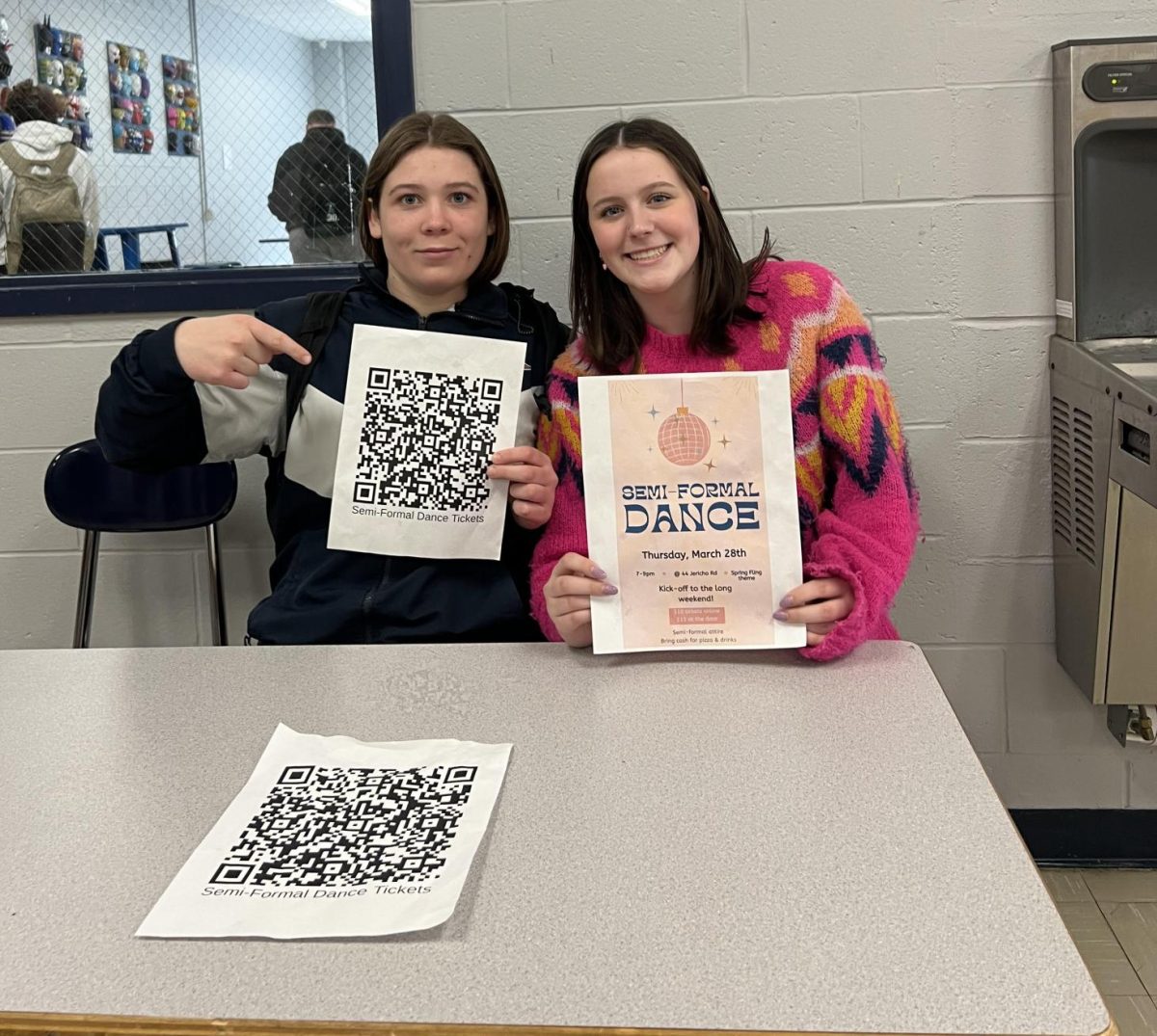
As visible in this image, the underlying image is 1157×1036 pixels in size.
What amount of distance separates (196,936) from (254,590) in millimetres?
Answer: 1547

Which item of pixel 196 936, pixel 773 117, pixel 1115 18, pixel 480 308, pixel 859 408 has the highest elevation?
pixel 1115 18

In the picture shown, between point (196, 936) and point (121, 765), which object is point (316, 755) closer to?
point (121, 765)

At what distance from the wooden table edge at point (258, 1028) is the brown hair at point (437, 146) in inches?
50.2

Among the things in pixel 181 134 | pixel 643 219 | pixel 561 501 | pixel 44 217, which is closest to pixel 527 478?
pixel 561 501

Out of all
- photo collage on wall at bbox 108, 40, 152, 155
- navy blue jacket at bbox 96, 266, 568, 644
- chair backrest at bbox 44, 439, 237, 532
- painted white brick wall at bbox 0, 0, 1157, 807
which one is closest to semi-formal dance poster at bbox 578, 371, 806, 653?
navy blue jacket at bbox 96, 266, 568, 644

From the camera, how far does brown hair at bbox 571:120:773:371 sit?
5.17 feet

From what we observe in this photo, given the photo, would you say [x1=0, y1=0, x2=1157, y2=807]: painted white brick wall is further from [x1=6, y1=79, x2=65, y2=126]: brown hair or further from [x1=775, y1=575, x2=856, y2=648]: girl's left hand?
[x1=775, y1=575, x2=856, y2=648]: girl's left hand

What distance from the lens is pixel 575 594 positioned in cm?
133

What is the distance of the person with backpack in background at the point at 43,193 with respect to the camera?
2.21 metres

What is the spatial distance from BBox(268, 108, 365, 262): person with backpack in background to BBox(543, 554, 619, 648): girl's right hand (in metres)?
1.08

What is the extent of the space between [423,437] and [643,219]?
388 millimetres

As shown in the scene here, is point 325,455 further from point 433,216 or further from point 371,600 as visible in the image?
point 433,216

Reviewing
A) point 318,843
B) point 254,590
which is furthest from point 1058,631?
point 318,843

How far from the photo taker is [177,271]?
2188 mm
